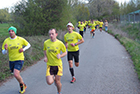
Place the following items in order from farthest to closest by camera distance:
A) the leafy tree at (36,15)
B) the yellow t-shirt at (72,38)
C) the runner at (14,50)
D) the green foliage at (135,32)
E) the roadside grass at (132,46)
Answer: the green foliage at (135,32)
the leafy tree at (36,15)
the roadside grass at (132,46)
the yellow t-shirt at (72,38)
the runner at (14,50)

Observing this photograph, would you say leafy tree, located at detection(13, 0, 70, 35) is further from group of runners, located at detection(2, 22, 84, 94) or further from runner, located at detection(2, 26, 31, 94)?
runner, located at detection(2, 26, 31, 94)

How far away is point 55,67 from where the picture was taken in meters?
4.22

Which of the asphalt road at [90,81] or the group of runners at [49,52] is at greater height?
the group of runners at [49,52]

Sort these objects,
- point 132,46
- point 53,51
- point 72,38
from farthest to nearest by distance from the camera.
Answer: point 132,46, point 72,38, point 53,51

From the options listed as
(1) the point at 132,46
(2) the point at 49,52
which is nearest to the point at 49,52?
(2) the point at 49,52

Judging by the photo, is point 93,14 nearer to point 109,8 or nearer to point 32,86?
point 109,8

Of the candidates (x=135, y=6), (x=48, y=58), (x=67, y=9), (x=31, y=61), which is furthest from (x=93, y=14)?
(x=48, y=58)

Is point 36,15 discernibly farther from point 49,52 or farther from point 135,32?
point 135,32

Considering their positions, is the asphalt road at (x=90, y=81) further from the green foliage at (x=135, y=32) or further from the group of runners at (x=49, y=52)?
the green foliage at (x=135, y=32)

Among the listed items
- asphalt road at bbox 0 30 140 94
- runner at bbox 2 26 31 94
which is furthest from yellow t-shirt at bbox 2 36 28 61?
asphalt road at bbox 0 30 140 94

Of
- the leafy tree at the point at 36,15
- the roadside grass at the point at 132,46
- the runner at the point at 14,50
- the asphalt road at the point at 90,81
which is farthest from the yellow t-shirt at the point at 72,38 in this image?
the leafy tree at the point at 36,15

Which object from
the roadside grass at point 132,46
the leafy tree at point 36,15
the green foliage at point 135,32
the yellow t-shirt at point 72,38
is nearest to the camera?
the yellow t-shirt at point 72,38

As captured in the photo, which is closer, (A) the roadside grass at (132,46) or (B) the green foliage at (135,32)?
(A) the roadside grass at (132,46)

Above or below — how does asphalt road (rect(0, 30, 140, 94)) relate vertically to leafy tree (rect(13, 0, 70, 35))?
below
